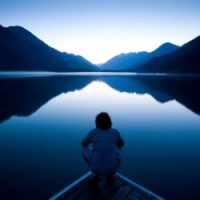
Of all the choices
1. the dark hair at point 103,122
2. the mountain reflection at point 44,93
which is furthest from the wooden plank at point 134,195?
the mountain reflection at point 44,93

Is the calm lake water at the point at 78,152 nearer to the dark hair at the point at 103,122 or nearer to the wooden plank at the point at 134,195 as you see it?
the wooden plank at the point at 134,195

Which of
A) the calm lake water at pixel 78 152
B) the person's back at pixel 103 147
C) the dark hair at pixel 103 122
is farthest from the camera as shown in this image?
the calm lake water at pixel 78 152

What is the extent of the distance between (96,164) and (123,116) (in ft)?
34.8

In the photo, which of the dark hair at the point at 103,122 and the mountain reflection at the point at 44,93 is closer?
the dark hair at the point at 103,122

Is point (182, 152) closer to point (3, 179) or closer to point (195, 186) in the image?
point (195, 186)

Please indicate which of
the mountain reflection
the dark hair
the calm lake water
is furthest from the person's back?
the mountain reflection

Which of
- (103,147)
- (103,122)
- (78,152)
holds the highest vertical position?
(103,122)

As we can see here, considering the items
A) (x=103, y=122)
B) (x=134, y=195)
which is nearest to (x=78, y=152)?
(x=134, y=195)

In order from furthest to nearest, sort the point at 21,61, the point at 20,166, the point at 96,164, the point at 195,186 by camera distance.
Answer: the point at 21,61 → the point at 20,166 → the point at 195,186 → the point at 96,164

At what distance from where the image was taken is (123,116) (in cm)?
1461

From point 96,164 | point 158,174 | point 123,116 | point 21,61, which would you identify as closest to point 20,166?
point 96,164

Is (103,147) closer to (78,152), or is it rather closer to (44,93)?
(78,152)

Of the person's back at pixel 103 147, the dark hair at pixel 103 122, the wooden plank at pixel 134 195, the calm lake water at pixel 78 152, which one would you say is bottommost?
the calm lake water at pixel 78 152

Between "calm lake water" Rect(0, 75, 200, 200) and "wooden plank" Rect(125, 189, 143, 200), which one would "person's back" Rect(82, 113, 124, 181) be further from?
"calm lake water" Rect(0, 75, 200, 200)
